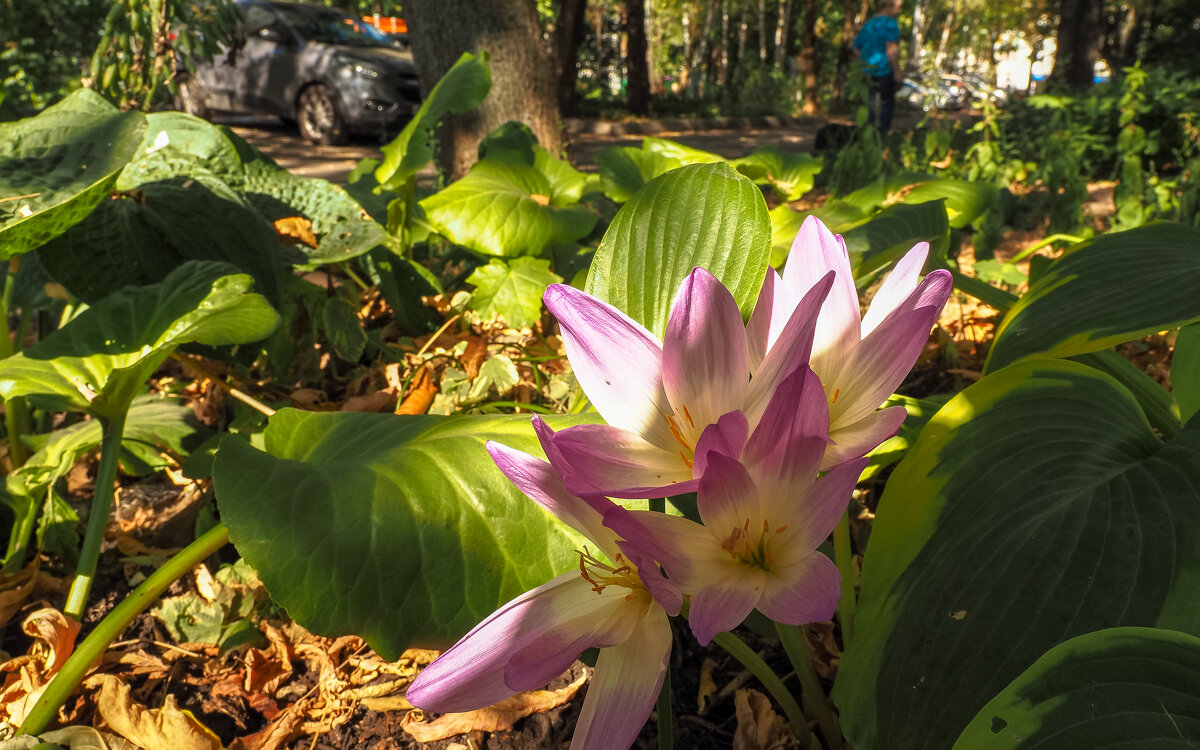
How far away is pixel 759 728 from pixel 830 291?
771 millimetres

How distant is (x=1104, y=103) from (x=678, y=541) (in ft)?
25.0

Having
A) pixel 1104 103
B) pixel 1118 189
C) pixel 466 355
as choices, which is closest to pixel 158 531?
pixel 466 355

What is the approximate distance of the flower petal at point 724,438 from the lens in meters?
0.58

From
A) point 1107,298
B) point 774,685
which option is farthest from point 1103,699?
point 1107,298

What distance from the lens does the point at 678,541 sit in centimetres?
61

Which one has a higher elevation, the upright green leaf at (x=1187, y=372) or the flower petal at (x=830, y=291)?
the flower petal at (x=830, y=291)

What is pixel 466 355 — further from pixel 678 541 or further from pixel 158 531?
pixel 678 541

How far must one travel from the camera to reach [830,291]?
0.71m

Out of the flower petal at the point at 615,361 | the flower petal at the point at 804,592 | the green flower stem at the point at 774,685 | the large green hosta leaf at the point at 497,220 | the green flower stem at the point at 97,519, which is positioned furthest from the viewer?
the large green hosta leaf at the point at 497,220

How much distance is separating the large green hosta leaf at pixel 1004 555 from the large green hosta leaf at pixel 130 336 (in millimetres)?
1096

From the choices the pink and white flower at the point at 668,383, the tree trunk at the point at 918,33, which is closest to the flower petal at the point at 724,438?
the pink and white flower at the point at 668,383

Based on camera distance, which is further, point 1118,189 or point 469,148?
point 1118,189

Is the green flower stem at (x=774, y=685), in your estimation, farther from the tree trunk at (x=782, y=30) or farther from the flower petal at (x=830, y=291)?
the tree trunk at (x=782, y=30)

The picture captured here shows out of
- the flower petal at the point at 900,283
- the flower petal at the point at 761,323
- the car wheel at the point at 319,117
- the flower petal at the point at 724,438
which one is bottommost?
the flower petal at the point at 724,438
